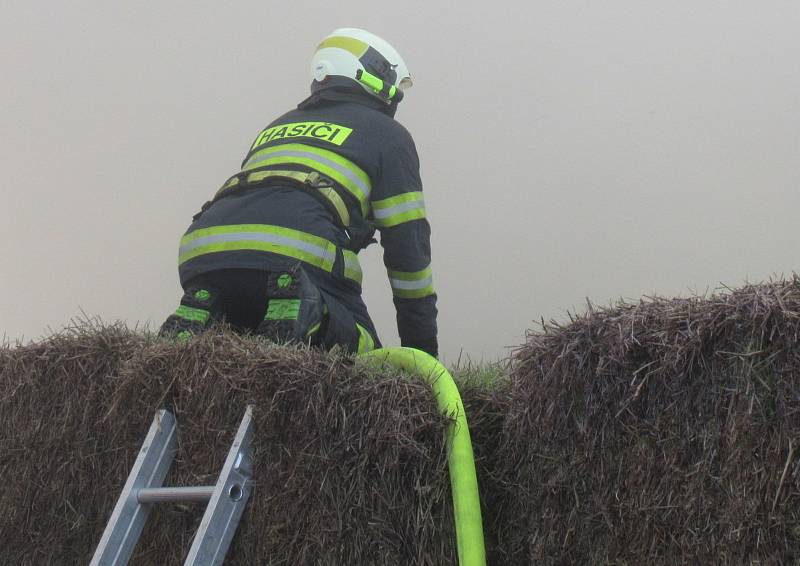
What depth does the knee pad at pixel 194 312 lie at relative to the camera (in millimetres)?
2717

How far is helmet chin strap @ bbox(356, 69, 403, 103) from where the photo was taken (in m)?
3.24

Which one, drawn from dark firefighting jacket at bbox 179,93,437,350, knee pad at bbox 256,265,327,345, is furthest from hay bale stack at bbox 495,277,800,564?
dark firefighting jacket at bbox 179,93,437,350

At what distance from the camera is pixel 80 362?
2.52 meters

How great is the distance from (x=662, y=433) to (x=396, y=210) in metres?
1.39

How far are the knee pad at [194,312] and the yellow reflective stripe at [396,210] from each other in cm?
54

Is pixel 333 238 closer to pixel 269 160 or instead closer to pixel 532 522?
pixel 269 160

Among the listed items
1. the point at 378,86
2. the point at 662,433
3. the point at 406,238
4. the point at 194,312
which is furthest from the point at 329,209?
the point at 662,433

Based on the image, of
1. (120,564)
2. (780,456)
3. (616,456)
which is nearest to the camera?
(780,456)

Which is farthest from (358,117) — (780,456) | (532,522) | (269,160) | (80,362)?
(780,456)

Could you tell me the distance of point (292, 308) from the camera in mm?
2568

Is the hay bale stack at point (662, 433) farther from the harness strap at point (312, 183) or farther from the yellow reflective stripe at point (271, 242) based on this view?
the harness strap at point (312, 183)

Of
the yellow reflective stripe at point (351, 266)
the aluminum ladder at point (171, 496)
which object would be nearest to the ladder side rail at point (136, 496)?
A: the aluminum ladder at point (171, 496)

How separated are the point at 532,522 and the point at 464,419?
24 centimetres

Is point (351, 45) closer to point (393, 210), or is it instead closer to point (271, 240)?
point (393, 210)
